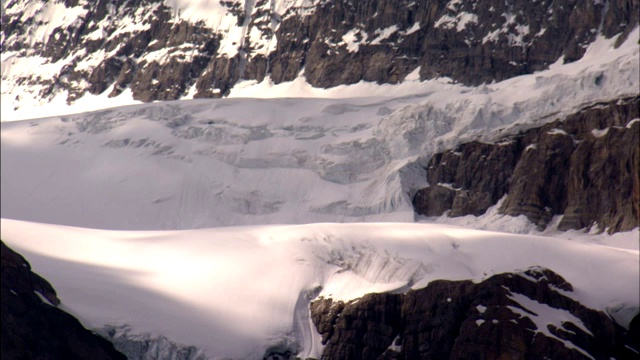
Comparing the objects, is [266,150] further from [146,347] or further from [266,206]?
[146,347]

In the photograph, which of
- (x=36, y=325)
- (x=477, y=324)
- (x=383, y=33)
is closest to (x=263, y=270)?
(x=477, y=324)

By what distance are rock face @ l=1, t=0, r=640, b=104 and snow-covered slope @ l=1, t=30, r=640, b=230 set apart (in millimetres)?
4768

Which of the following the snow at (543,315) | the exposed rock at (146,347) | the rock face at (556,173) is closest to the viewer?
the exposed rock at (146,347)

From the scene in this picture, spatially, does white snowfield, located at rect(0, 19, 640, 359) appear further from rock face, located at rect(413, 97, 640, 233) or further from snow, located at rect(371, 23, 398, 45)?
snow, located at rect(371, 23, 398, 45)

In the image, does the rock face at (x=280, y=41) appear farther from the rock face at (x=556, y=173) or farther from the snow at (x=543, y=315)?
the snow at (x=543, y=315)

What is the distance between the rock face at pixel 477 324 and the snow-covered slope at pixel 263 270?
0.83 metres

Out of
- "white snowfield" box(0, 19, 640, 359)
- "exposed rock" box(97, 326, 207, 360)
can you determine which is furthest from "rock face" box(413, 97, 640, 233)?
"exposed rock" box(97, 326, 207, 360)

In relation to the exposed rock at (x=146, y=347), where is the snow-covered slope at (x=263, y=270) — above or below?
above

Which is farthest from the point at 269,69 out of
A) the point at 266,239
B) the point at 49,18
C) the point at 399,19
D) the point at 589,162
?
the point at 266,239

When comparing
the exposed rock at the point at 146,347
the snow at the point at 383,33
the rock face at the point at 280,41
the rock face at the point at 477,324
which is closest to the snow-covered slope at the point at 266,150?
the rock face at the point at 280,41

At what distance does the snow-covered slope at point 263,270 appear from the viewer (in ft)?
258

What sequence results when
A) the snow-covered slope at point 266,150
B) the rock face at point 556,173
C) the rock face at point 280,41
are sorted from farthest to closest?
the rock face at point 280,41 < the snow-covered slope at point 266,150 < the rock face at point 556,173

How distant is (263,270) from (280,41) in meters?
67.5

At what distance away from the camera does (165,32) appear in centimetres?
16012
